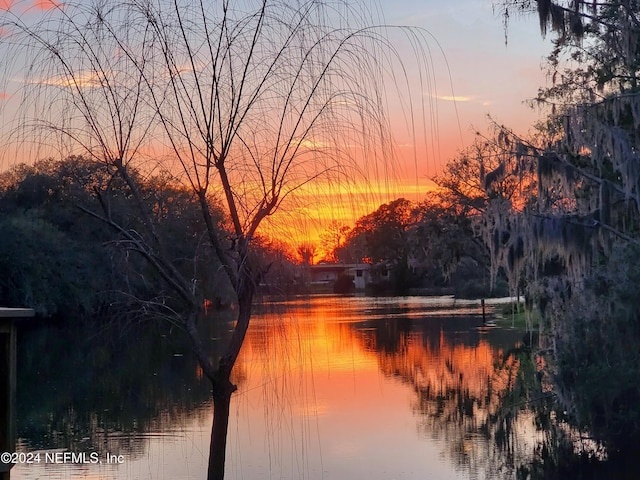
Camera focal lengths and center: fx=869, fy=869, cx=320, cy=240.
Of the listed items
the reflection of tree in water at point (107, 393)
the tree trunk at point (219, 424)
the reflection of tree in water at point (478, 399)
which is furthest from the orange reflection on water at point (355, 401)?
the reflection of tree in water at point (107, 393)

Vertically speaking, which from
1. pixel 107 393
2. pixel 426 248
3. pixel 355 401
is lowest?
pixel 355 401

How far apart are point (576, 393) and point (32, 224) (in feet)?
93.8

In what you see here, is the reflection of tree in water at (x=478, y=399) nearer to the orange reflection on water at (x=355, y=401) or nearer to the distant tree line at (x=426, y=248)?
the orange reflection on water at (x=355, y=401)

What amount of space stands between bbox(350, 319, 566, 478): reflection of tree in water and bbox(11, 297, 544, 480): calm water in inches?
1.5

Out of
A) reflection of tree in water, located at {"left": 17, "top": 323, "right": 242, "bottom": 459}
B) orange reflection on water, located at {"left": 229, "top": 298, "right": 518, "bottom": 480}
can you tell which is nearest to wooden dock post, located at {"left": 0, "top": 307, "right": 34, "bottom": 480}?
reflection of tree in water, located at {"left": 17, "top": 323, "right": 242, "bottom": 459}

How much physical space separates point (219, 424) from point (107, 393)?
12197 mm

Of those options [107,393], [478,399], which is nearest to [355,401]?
[478,399]

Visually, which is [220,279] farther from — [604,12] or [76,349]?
[76,349]

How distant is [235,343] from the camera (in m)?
6.09

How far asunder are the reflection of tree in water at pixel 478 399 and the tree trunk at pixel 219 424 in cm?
522

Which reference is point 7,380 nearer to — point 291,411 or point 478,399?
point 291,411

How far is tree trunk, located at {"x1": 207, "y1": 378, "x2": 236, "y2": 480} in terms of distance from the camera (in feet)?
20.0

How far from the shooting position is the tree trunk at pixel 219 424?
240 inches

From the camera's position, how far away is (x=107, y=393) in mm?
17609
